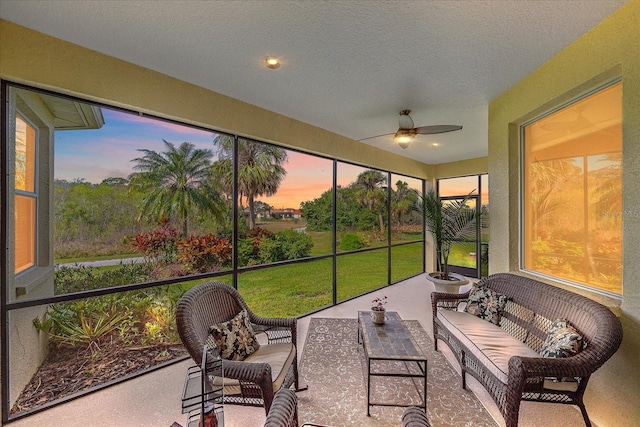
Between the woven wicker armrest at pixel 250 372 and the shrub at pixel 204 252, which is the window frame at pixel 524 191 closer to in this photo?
the woven wicker armrest at pixel 250 372

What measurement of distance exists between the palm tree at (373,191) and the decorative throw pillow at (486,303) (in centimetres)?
326

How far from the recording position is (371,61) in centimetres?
251

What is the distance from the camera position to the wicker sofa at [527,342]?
1.78 metres

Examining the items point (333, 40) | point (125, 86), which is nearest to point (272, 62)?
point (333, 40)

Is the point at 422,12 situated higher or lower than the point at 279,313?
higher

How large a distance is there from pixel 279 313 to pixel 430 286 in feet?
11.0

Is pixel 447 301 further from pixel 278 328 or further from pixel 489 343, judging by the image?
pixel 278 328

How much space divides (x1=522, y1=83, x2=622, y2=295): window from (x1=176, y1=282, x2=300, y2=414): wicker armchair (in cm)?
270

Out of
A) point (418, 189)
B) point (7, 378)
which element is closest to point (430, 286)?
point (418, 189)

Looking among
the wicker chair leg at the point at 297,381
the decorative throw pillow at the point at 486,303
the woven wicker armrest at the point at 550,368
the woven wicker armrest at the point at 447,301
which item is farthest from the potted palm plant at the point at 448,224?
the wicker chair leg at the point at 297,381

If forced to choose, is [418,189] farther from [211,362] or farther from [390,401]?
[211,362]

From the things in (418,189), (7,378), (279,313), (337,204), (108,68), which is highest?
(108,68)

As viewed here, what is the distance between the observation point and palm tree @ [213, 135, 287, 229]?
3.44m

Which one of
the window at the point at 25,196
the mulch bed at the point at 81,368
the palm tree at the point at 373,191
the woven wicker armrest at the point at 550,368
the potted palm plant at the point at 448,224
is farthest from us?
the palm tree at the point at 373,191
